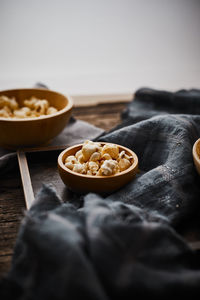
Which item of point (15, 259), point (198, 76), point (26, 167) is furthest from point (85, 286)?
point (198, 76)

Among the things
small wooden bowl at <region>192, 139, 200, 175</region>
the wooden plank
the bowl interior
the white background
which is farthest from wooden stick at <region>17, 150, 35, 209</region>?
the white background

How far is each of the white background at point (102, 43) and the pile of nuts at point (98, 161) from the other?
942 millimetres

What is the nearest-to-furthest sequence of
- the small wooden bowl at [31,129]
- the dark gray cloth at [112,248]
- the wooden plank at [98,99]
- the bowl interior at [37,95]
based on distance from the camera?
the dark gray cloth at [112,248] → the small wooden bowl at [31,129] → the bowl interior at [37,95] → the wooden plank at [98,99]

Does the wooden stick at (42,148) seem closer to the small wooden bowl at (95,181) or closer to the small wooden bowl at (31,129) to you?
the small wooden bowl at (31,129)

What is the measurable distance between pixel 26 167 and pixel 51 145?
0.54 feet

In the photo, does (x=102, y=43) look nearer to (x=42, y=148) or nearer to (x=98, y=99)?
(x=98, y=99)

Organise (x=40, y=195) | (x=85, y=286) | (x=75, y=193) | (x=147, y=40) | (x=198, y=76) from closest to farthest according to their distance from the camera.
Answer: (x=85, y=286)
(x=40, y=195)
(x=75, y=193)
(x=147, y=40)
(x=198, y=76)

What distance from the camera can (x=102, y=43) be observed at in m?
1.65

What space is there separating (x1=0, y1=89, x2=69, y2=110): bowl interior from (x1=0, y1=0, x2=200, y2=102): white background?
531 millimetres

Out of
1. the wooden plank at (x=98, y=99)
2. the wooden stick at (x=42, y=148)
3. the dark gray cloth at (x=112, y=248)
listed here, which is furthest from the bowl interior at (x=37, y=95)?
the dark gray cloth at (x=112, y=248)

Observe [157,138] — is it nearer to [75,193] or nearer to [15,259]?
[75,193]

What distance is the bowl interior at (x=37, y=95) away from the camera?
1045mm

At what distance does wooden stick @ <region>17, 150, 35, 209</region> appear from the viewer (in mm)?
707

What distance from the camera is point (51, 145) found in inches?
38.5
